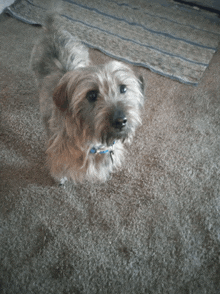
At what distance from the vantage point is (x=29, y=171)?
56.9 inches

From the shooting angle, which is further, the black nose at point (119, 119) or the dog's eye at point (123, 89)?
the dog's eye at point (123, 89)

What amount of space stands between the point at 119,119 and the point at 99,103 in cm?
14

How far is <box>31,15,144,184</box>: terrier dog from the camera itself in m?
0.93

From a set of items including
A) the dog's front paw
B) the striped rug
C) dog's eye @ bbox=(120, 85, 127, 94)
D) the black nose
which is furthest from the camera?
the striped rug

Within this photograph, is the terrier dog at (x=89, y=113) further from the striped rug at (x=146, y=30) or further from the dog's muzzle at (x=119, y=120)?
the striped rug at (x=146, y=30)

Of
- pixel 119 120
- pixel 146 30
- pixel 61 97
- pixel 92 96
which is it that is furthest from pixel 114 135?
pixel 146 30

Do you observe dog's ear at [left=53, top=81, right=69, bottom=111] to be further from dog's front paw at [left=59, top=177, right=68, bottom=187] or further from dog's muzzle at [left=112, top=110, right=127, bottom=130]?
dog's front paw at [left=59, top=177, right=68, bottom=187]

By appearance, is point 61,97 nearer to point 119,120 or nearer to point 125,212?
point 119,120

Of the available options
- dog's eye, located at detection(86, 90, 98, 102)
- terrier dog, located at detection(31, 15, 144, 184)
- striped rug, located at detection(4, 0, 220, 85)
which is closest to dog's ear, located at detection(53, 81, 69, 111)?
terrier dog, located at detection(31, 15, 144, 184)

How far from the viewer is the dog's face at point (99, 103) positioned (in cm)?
91

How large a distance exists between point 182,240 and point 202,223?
0.62 ft

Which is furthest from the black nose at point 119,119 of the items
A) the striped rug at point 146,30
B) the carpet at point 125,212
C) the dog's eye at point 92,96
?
the striped rug at point 146,30

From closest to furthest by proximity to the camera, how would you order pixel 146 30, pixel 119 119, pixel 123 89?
pixel 119 119
pixel 123 89
pixel 146 30

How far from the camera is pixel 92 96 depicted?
964 mm
